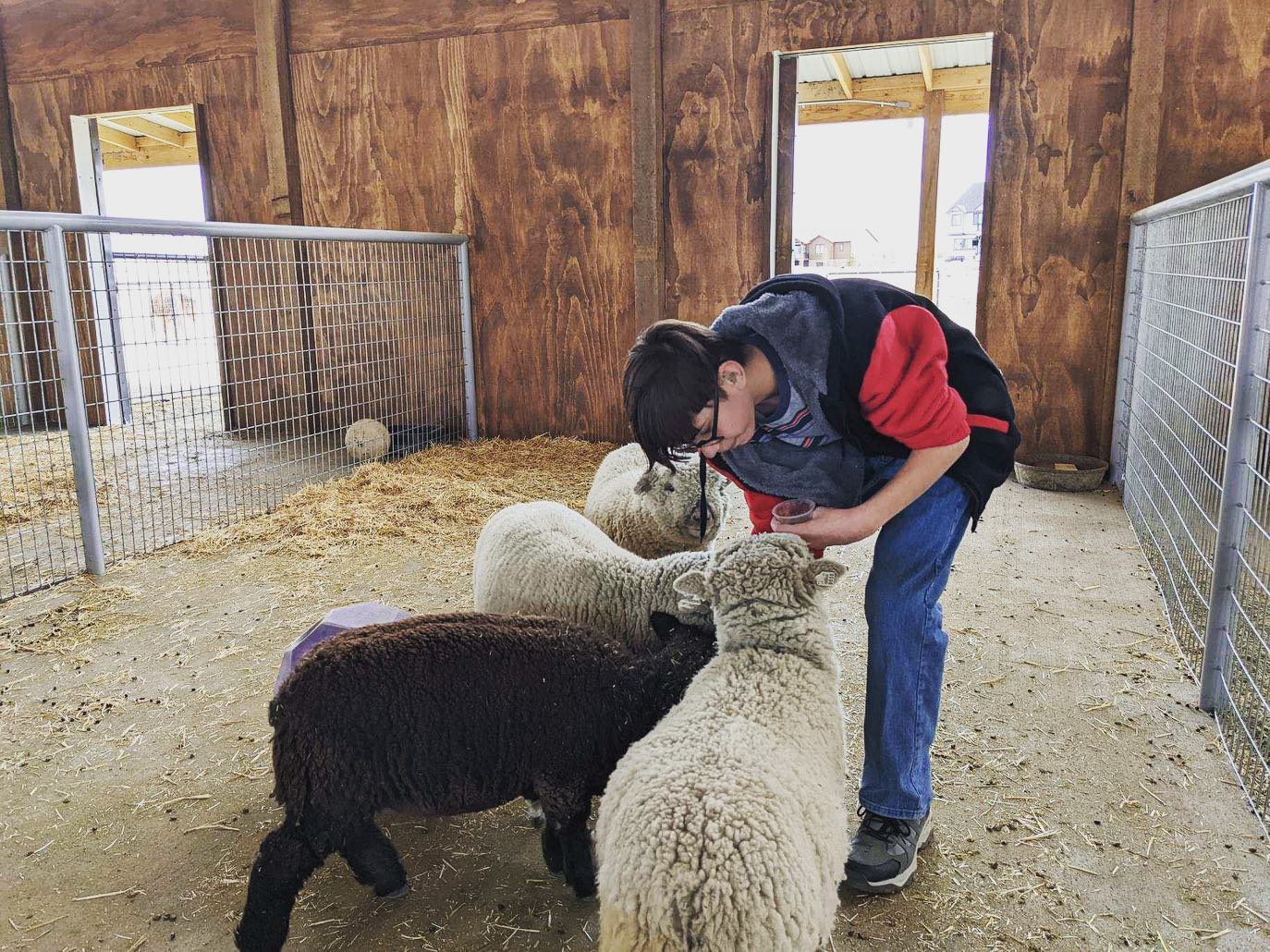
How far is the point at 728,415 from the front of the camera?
1.82 m

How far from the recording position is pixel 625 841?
1544mm

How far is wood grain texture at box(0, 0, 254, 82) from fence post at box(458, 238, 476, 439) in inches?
101

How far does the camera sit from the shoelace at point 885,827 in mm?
2176

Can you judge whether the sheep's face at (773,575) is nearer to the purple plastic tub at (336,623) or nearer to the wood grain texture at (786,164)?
the purple plastic tub at (336,623)

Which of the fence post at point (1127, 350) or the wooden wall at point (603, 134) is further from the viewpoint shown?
the wooden wall at point (603, 134)

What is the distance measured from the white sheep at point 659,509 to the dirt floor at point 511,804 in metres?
0.71

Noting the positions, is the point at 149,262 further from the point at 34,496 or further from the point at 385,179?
the point at 34,496

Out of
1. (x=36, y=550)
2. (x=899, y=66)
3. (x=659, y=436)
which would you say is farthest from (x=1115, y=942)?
(x=899, y=66)

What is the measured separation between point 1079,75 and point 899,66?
150 inches

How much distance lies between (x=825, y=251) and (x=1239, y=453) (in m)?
20.3

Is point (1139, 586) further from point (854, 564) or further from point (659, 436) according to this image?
point (659, 436)

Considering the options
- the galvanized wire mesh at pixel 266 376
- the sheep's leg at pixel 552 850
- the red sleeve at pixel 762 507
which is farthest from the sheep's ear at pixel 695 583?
the galvanized wire mesh at pixel 266 376

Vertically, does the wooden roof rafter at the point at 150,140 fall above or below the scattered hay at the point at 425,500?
above

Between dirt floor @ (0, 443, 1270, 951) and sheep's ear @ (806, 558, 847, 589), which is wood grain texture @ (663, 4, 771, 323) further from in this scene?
sheep's ear @ (806, 558, 847, 589)
